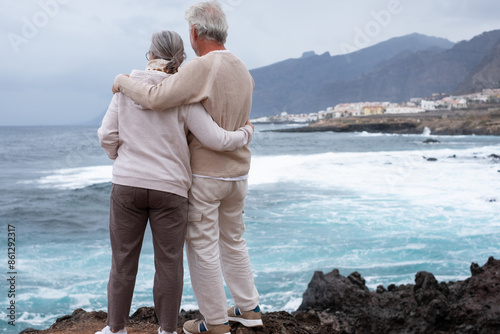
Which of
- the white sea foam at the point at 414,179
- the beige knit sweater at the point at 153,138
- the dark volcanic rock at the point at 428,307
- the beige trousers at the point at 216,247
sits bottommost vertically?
the white sea foam at the point at 414,179

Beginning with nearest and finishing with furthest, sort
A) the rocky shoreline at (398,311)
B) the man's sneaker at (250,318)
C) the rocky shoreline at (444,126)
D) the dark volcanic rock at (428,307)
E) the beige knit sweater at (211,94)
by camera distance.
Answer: the beige knit sweater at (211,94), the man's sneaker at (250,318), the rocky shoreline at (398,311), the dark volcanic rock at (428,307), the rocky shoreline at (444,126)

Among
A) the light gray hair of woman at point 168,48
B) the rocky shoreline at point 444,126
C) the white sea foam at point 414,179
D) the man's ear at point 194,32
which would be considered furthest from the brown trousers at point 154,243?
the rocky shoreline at point 444,126

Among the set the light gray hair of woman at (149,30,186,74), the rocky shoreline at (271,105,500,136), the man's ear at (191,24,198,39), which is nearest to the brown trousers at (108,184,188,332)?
the light gray hair of woman at (149,30,186,74)

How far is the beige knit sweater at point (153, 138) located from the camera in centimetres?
255

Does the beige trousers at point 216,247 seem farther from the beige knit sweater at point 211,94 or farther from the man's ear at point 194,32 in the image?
the man's ear at point 194,32

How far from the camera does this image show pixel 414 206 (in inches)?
513

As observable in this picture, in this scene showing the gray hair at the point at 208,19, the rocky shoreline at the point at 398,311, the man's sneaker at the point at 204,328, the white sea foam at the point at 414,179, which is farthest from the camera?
the white sea foam at the point at 414,179

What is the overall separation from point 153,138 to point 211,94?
1.22ft

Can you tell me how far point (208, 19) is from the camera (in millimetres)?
2631

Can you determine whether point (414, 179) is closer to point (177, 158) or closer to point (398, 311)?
point (398, 311)

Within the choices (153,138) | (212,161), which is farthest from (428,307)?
(153,138)

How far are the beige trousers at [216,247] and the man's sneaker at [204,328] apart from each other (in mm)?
39

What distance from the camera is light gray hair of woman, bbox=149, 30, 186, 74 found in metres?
2.57

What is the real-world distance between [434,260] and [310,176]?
13.2 m
